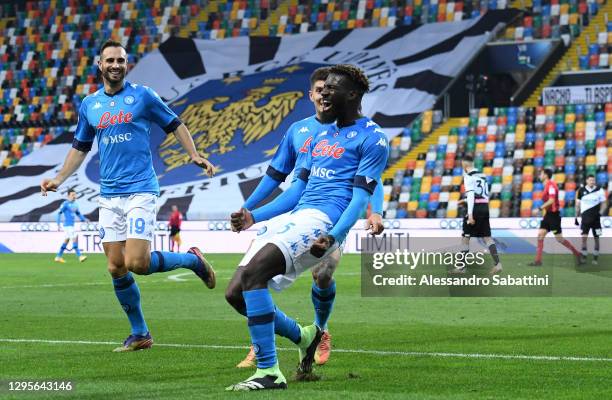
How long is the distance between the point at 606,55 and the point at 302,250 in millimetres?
31867

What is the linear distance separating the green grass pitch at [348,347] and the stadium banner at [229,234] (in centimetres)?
1323

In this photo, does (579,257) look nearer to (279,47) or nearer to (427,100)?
(427,100)

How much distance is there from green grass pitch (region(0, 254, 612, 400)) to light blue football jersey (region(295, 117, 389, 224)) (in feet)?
3.93

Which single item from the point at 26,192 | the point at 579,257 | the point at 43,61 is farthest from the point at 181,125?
the point at 43,61

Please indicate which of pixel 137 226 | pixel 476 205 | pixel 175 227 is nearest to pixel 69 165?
pixel 137 226

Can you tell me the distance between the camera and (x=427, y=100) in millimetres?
38438

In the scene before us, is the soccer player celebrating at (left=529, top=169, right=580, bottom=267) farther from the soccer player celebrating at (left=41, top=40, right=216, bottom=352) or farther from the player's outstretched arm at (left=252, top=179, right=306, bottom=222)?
the player's outstretched arm at (left=252, top=179, right=306, bottom=222)

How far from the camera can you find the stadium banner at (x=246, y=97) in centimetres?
3859

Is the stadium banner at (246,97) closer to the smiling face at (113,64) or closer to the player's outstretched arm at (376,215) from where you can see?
the smiling face at (113,64)

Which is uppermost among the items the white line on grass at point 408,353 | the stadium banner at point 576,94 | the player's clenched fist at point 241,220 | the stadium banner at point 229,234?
the player's clenched fist at point 241,220

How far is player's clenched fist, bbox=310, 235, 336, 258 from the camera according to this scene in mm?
7277

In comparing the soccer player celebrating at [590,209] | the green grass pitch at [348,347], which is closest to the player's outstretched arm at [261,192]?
the green grass pitch at [348,347]

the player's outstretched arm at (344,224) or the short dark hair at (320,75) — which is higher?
the short dark hair at (320,75)

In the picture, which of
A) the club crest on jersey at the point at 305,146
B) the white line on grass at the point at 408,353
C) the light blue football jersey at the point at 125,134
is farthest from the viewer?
the light blue football jersey at the point at 125,134
